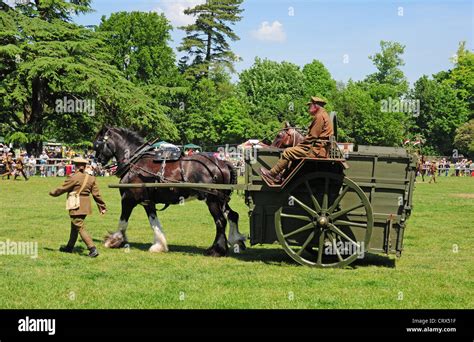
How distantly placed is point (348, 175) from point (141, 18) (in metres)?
52.8

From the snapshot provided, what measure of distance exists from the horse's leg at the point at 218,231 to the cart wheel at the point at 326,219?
1.52m

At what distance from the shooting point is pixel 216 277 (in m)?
9.69

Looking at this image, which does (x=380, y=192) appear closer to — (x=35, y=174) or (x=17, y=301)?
(x=17, y=301)

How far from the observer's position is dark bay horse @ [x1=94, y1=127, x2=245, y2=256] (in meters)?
11.7

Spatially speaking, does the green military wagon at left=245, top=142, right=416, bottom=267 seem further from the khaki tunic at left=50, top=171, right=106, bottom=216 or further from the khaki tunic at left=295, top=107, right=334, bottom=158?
the khaki tunic at left=50, top=171, right=106, bottom=216

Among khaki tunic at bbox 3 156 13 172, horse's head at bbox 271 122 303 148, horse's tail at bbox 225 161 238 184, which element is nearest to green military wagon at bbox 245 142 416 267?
horse's head at bbox 271 122 303 148

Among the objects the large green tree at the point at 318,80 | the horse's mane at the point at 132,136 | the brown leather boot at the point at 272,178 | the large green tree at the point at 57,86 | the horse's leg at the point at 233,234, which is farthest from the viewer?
the large green tree at the point at 318,80

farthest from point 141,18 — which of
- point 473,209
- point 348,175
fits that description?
point 348,175

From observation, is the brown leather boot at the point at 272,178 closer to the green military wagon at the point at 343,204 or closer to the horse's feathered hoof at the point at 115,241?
the green military wagon at the point at 343,204

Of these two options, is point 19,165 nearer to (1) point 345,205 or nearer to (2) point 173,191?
(2) point 173,191

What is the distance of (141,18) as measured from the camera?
59.8 meters

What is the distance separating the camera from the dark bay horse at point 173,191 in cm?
1173

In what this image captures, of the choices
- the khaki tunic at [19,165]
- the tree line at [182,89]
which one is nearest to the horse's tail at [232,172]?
the tree line at [182,89]
